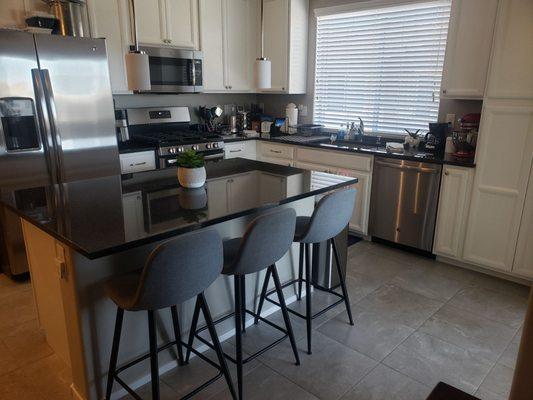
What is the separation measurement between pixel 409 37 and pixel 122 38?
281 centimetres

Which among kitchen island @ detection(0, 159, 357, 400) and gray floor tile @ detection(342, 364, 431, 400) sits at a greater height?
kitchen island @ detection(0, 159, 357, 400)

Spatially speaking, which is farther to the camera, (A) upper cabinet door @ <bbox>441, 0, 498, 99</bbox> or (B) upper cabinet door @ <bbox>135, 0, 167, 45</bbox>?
(B) upper cabinet door @ <bbox>135, 0, 167, 45</bbox>

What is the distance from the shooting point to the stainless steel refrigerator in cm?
286

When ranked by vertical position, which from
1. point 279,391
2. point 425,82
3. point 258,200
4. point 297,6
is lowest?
point 279,391

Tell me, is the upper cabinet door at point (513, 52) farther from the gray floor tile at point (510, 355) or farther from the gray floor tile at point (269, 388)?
the gray floor tile at point (269, 388)

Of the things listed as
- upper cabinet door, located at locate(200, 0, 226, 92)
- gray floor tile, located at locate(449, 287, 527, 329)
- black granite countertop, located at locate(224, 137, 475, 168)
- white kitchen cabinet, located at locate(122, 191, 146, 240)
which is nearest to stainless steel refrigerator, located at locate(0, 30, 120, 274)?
white kitchen cabinet, located at locate(122, 191, 146, 240)

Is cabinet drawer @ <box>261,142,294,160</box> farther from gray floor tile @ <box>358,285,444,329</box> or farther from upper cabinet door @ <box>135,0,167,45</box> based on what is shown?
gray floor tile @ <box>358,285,444,329</box>

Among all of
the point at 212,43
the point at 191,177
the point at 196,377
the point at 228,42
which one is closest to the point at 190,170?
the point at 191,177

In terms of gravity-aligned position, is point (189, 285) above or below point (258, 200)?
below

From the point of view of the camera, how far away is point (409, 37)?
404 cm

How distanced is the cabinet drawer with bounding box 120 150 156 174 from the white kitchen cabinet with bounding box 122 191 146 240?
1664 mm

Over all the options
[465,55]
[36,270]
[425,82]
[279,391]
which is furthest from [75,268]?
[425,82]

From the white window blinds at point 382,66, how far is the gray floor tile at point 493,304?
179 cm

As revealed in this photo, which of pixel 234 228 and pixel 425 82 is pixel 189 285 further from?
pixel 425 82
